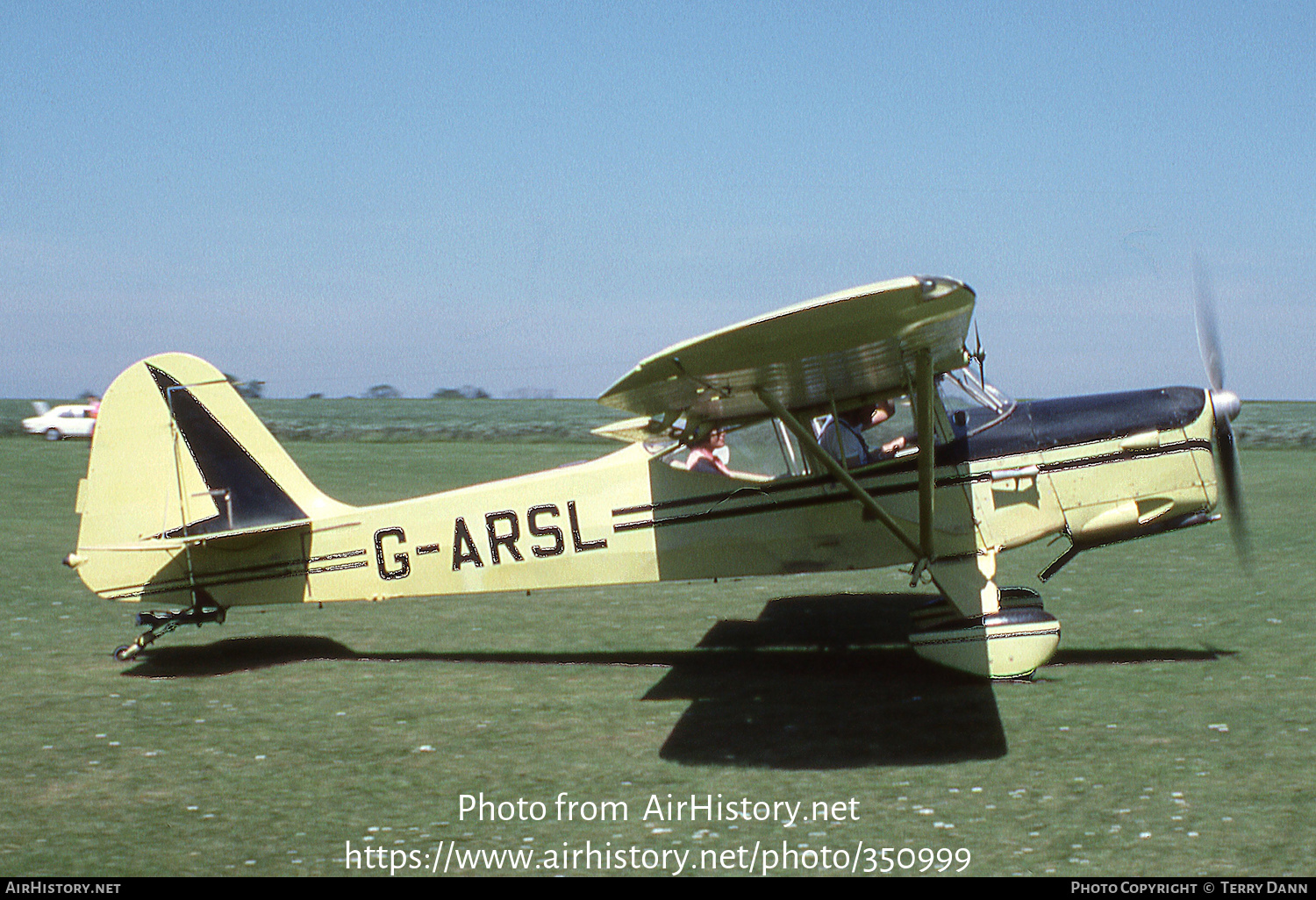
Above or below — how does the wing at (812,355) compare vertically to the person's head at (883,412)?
above

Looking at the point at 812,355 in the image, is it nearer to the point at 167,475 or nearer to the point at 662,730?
the point at 662,730

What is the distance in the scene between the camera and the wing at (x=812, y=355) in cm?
514

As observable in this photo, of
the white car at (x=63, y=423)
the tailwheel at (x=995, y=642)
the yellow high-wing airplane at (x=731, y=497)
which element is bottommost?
the tailwheel at (x=995, y=642)

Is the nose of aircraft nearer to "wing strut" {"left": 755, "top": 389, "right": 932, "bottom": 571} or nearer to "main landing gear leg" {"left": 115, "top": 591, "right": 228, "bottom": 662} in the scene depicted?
"wing strut" {"left": 755, "top": 389, "right": 932, "bottom": 571}

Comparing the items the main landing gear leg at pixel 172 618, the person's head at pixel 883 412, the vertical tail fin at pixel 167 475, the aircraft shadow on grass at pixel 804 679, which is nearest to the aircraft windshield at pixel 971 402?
the person's head at pixel 883 412

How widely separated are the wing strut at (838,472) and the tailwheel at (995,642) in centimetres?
53

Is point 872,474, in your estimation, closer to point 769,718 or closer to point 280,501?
point 769,718

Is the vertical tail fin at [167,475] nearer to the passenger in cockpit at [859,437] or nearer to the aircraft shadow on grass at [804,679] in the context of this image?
the aircraft shadow on grass at [804,679]

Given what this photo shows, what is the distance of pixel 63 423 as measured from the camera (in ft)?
117

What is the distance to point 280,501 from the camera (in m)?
8.38

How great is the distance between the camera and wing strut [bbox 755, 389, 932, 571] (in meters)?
6.60

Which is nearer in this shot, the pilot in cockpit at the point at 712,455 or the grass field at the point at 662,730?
the grass field at the point at 662,730

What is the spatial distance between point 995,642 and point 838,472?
A: 4.91ft

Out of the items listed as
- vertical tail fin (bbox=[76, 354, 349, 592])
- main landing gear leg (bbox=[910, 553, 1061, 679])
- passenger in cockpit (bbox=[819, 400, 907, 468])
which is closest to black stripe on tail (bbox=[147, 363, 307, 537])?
vertical tail fin (bbox=[76, 354, 349, 592])
